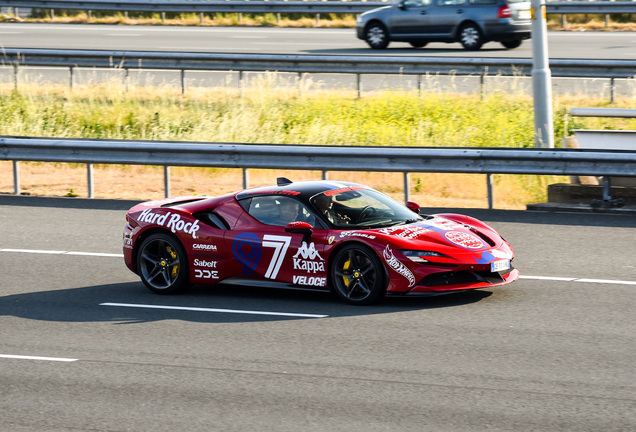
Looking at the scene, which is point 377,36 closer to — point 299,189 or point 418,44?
point 418,44

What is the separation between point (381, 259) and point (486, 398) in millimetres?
2618

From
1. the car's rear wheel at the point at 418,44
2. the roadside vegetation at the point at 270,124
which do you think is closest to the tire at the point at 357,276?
the roadside vegetation at the point at 270,124

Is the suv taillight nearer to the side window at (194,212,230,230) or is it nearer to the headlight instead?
the side window at (194,212,230,230)

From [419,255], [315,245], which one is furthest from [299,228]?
[419,255]

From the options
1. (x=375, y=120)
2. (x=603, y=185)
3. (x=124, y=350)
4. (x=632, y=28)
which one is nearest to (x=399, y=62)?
(x=375, y=120)

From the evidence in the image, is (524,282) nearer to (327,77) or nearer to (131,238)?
(131,238)

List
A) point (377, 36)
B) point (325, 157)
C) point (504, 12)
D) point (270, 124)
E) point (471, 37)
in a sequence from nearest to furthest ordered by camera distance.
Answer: point (325, 157)
point (270, 124)
point (504, 12)
point (471, 37)
point (377, 36)

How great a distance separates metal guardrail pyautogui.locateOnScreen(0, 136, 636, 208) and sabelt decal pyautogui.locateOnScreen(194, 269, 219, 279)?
562 cm

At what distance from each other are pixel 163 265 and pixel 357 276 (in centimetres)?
228

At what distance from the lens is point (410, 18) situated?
1087 inches

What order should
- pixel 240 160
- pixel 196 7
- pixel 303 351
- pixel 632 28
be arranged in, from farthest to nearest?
pixel 196 7
pixel 632 28
pixel 240 160
pixel 303 351

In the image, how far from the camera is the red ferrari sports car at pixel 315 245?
903 cm

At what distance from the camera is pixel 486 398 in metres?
6.58

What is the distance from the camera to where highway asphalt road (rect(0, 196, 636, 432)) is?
20.9 feet
